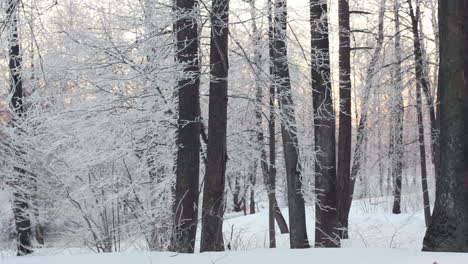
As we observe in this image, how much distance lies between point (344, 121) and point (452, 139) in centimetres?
701

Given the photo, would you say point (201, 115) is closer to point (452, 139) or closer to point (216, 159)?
point (216, 159)

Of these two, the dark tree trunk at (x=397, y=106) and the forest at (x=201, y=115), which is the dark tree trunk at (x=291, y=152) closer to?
the forest at (x=201, y=115)

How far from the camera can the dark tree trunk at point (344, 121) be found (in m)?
10.2

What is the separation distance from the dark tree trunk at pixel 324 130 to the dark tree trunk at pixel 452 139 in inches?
136

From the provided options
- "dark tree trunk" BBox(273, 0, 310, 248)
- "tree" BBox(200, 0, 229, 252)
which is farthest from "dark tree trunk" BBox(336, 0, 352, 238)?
"tree" BBox(200, 0, 229, 252)

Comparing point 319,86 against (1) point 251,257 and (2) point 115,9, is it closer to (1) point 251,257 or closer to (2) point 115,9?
(2) point 115,9

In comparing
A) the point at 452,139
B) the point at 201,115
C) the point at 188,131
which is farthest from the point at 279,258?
the point at 201,115

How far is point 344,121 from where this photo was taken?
11.3 m

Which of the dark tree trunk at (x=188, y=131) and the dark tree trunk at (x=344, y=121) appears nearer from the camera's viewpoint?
the dark tree trunk at (x=188, y=131)

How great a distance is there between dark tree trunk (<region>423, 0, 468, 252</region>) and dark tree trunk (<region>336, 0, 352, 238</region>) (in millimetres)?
5314

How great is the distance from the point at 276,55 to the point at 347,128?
384 cm

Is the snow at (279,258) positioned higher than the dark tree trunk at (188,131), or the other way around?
the dark tree trunk at (188,131)

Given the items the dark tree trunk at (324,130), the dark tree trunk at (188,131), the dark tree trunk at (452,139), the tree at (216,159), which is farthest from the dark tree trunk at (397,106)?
Answer: the dark tree trunk at (452,139)

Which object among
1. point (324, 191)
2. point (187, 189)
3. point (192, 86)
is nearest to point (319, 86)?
point (324, 191)
